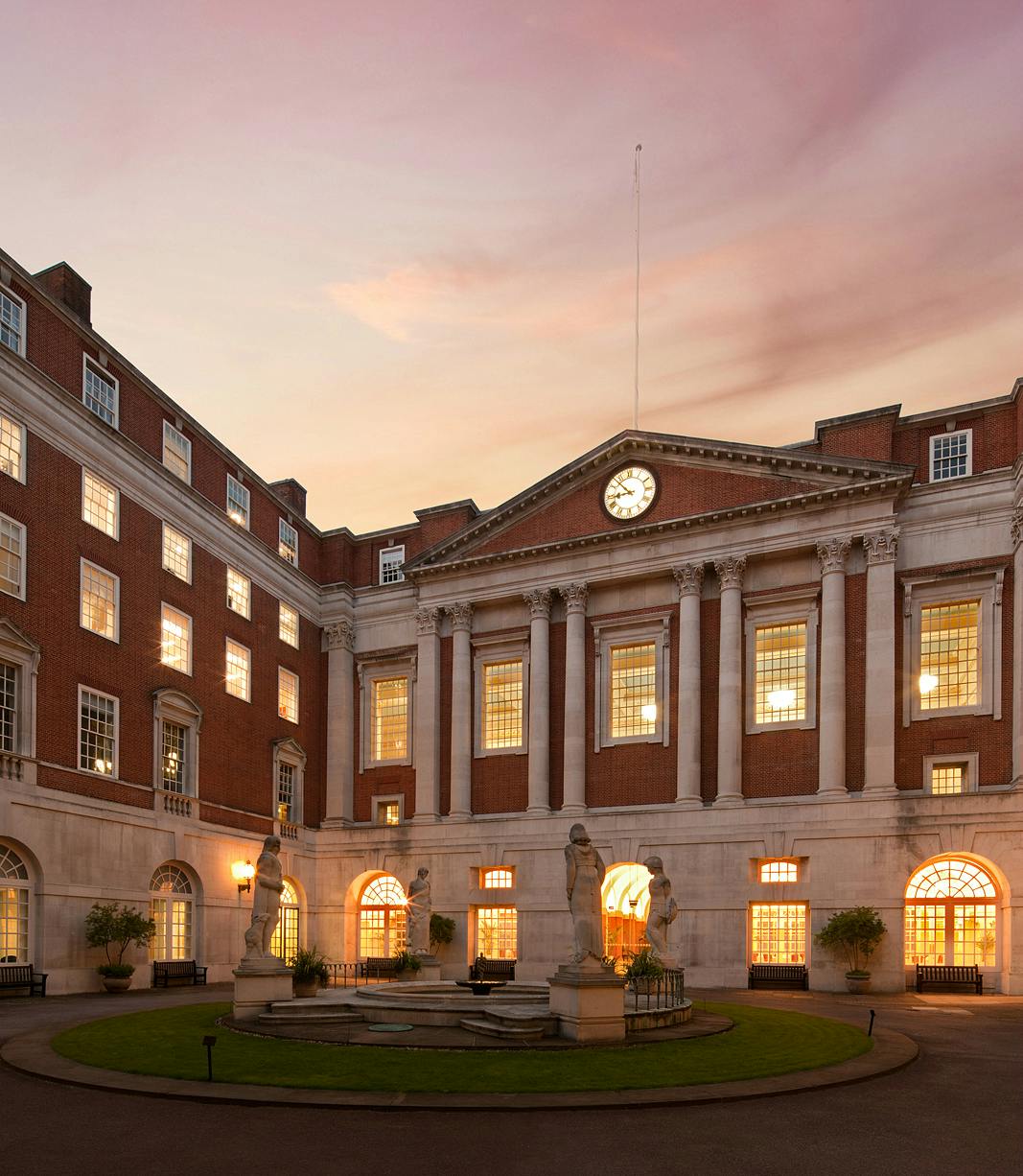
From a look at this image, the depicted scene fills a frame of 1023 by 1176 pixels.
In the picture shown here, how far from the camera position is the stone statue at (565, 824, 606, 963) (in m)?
20.1

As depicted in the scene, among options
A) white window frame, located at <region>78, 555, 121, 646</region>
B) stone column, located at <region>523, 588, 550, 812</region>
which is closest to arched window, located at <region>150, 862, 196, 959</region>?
white window frame, located at <region>78, 555, 121, 646</region>

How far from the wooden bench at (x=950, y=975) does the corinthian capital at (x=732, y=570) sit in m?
14.6

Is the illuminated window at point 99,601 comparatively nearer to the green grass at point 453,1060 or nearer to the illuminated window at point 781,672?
the green grass at point 453,1060

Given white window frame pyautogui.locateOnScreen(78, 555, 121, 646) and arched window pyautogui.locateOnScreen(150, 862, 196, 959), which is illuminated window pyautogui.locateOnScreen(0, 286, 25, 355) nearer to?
white window frame pyautogui.locateOnScreen(78, 555, 121, 646)

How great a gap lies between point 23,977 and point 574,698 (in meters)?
22.2

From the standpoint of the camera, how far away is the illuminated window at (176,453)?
40.0 metres

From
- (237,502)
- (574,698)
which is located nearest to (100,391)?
(237,502)

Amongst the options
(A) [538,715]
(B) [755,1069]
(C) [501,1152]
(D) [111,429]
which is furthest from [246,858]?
(C) [501,1152]

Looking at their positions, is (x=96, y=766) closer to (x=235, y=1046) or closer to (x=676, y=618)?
(x=235, y=1046)

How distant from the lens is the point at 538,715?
45000mm

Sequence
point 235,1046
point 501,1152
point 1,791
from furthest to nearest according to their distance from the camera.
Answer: point 1,791
point 235,1046
point 501,1152

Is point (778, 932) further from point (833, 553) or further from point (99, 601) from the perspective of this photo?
point (99, 601)

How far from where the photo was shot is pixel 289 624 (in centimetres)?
4850

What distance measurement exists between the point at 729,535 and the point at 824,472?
418 cm
